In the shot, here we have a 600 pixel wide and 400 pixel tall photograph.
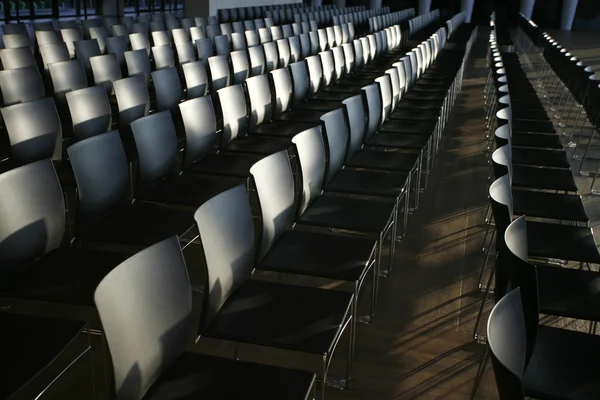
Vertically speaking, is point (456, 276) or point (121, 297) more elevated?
point (121, 297)

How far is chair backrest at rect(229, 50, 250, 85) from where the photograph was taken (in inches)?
261

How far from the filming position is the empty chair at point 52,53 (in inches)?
245

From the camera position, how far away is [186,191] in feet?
12.8

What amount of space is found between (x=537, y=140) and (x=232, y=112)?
282cm

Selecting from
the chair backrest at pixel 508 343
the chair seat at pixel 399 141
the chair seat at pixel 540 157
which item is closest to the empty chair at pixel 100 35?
the chair seat at pixel 399 141

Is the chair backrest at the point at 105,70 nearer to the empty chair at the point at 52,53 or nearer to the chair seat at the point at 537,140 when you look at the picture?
the empty chair at the point at 52,53

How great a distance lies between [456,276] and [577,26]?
27.0m

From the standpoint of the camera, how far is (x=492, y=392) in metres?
3.02

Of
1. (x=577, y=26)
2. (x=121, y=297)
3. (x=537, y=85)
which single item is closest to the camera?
(x=121, y=297)

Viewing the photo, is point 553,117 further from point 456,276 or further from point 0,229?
point 0,229

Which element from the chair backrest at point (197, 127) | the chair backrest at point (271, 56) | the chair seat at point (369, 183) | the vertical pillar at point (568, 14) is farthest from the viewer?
the vertical pillar at point (568, 14)

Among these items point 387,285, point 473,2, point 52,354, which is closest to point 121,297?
point 52,354

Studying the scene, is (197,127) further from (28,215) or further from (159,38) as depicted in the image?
(159,38)

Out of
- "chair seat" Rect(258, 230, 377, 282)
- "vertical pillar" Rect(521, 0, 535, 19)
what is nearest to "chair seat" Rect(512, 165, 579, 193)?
"chair seat" Rect(258, 230, 377, 282)
